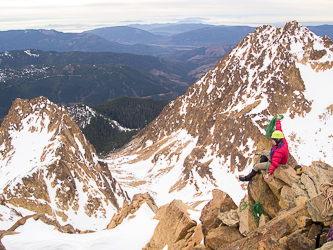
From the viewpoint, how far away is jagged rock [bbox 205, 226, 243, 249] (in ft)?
41.7

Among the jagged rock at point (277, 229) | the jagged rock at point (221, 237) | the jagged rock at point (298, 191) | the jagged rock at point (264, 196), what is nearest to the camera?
the jagged rock at point (277, 229)

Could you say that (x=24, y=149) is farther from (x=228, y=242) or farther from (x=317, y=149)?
(x=317, y=149)

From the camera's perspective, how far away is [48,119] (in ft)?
229

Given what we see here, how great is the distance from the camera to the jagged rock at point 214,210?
561 inches

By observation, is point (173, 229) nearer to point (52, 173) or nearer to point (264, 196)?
point (264, 196)

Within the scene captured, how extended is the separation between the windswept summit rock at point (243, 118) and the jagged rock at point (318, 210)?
40.7 m

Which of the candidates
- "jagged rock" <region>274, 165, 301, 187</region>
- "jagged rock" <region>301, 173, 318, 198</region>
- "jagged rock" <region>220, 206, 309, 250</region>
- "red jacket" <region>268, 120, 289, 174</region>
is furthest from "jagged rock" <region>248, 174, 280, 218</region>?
"jagged rock" <region>220, 206, 309, 250</region>

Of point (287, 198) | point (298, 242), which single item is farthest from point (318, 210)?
point (287, 198)

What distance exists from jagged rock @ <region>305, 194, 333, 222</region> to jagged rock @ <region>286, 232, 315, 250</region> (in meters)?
0.96

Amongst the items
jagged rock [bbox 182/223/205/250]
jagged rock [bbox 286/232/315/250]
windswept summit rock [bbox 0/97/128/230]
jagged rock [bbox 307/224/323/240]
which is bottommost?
windswept summit rock [bbox 0/97/128/230]

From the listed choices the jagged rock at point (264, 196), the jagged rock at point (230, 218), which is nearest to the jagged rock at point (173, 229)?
the jagged rock at point (230, 218)

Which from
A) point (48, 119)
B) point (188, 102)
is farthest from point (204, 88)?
point (48, 119)

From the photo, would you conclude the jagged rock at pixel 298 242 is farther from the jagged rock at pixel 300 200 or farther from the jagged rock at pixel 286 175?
the jagged rock at pixel 286 175

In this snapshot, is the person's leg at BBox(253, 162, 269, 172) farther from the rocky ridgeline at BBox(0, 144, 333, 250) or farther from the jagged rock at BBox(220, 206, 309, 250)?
the jagged rock at BBox(220, 206, 309, 250)
